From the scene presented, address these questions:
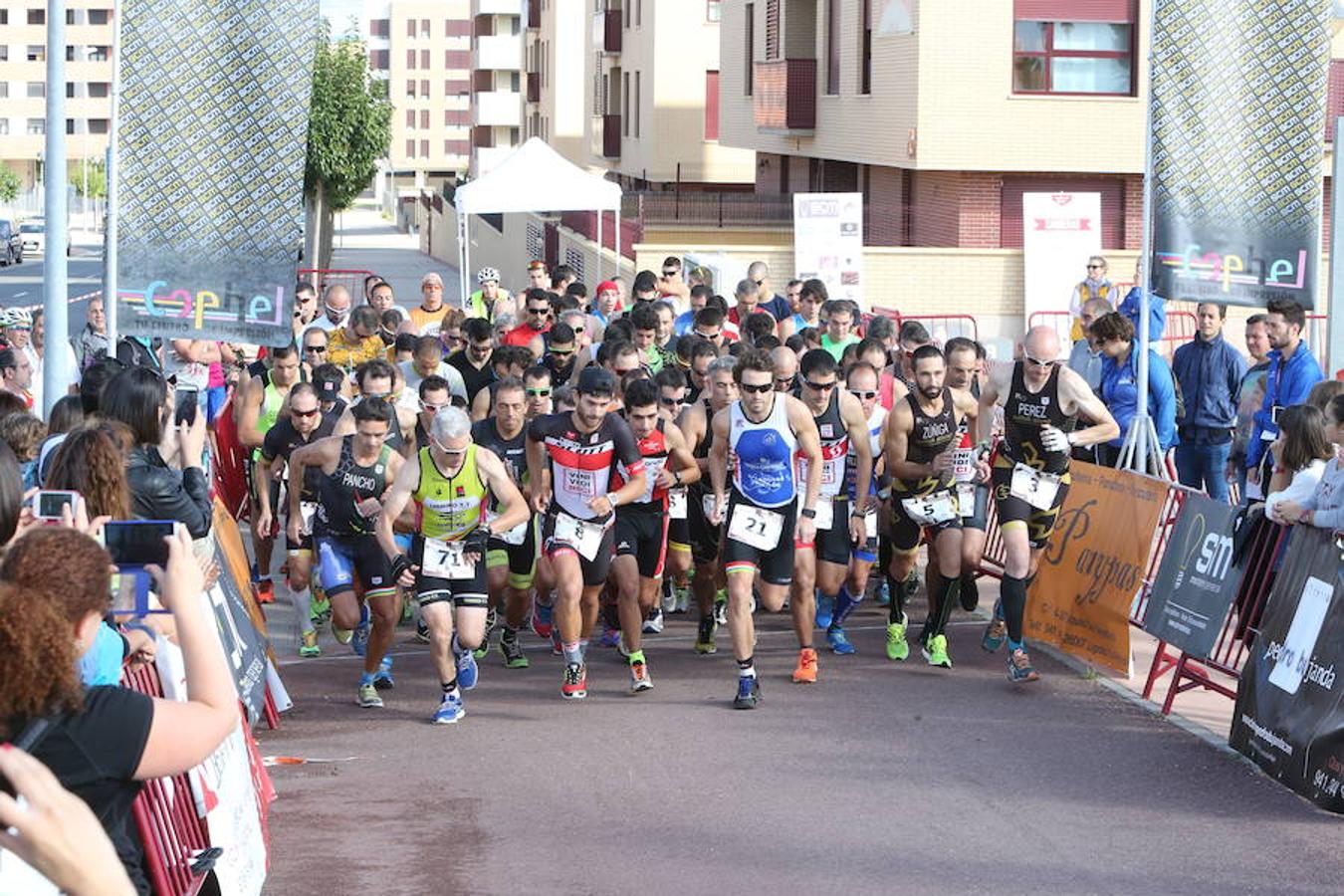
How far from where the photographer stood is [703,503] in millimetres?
12281

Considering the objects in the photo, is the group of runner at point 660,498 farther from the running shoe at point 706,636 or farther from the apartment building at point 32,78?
the apartment building at point 32,78

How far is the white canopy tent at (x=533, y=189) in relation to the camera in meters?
26.2

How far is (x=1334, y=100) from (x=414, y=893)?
30.1 meters

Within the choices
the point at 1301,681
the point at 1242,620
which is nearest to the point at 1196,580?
the point at 1242,620

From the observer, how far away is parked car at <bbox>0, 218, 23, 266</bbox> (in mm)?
64625

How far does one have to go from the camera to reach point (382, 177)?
462 ft

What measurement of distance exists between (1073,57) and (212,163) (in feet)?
77.1

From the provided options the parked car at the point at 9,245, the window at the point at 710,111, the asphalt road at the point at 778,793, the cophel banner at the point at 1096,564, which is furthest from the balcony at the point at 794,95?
the parked car at the point at 9,245

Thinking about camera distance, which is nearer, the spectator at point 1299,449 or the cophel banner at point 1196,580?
the spectator at point 1299,449

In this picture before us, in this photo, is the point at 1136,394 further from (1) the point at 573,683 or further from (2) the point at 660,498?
(1) the point at 573,683

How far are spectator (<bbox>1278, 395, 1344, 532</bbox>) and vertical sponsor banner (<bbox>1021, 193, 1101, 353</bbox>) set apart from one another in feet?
67.2

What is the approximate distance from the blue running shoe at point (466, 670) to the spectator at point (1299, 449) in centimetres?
422

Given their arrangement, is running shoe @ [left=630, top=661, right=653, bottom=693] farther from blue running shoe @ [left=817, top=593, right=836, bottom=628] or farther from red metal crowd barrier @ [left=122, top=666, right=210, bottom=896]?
red metal crowd barrier @ [left=122, top=666, right=210, bottom=896]

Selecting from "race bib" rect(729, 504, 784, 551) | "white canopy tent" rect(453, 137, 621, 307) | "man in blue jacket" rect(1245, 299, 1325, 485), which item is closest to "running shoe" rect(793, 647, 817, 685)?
"race bib" rect(729, 504, 784, 551)
